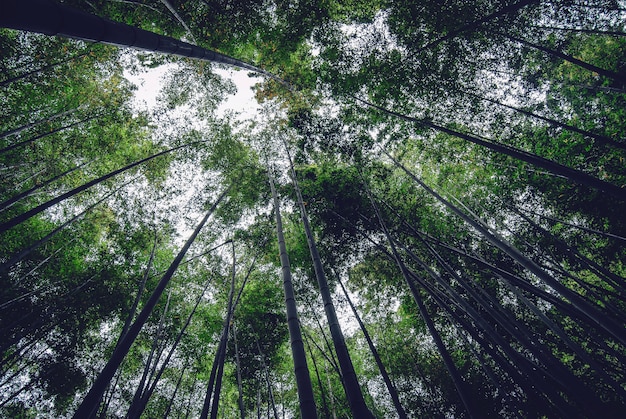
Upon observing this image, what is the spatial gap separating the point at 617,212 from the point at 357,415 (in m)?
7.15

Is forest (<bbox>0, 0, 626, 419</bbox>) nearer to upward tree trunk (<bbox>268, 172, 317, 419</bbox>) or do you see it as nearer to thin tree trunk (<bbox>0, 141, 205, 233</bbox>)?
thin tree trunk (<bbox>0, 141, 205, 233</bbox>)

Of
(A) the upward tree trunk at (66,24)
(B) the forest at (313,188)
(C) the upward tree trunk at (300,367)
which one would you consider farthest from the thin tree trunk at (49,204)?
(B) the forest at (313,188)

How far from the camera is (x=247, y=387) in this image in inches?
286

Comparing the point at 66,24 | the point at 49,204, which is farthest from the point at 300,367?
the point at 49,204

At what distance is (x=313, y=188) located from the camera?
6.78m

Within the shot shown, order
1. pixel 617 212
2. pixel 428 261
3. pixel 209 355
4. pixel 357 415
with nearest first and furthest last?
pixel 357 415, pixel 617 212, pixel 428 261, pixel 209 355

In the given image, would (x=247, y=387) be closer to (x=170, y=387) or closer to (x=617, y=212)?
(x=170, y=387)

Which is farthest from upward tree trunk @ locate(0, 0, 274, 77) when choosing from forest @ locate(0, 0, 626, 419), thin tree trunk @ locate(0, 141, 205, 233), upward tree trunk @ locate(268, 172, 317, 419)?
forest @ locate(0, 0, 626, 419)

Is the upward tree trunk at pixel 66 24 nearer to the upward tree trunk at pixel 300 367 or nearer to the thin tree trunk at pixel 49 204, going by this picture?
the thin tree trunk at pixel 49 204

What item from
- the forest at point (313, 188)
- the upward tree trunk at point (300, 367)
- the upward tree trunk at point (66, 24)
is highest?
the forest at point (313, 188)

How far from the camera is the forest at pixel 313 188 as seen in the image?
569 cm

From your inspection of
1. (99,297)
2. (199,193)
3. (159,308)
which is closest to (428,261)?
(199,193)

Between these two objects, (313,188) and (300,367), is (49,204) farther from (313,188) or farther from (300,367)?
(313,188)

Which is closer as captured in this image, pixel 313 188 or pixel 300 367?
pixel 300 367
